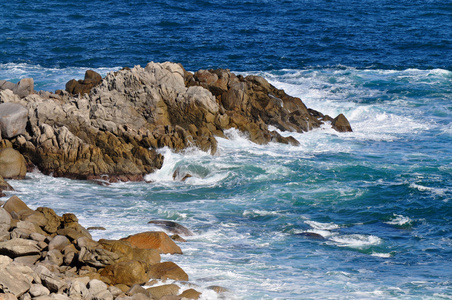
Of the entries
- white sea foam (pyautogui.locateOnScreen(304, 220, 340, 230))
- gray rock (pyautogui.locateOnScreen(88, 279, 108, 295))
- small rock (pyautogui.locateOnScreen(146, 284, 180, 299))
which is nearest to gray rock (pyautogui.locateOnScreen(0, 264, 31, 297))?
gray rock (pyautogui.locateOnScreen(88, 279, 108, 295))

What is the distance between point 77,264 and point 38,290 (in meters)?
2.61

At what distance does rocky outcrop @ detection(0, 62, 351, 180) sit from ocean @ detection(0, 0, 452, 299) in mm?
781

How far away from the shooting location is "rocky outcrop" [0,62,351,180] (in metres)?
25.0

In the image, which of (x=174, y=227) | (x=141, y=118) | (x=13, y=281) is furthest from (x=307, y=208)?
(x=13, y=281)

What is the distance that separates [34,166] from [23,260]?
36.1 ft

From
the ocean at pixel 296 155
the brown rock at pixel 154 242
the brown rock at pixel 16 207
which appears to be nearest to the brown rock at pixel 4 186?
the ocean at pixel 296 155

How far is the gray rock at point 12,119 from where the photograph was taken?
25.0 meters

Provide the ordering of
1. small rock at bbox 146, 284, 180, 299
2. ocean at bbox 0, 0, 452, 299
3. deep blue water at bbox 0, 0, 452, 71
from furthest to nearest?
deep blue water at bbox 0, 0, 452, 71 < ocean at bbox 0, 0, 452, 299 < small rock at bbox 146, 284, 180, 299

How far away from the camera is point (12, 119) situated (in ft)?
82.1

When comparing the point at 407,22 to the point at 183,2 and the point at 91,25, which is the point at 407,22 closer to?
the point at 183,2

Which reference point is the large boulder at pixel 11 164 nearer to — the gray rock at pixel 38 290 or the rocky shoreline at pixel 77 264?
the rocky shoreline at pixel 77 264

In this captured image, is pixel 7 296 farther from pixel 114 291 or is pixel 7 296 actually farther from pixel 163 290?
pixel 163 290

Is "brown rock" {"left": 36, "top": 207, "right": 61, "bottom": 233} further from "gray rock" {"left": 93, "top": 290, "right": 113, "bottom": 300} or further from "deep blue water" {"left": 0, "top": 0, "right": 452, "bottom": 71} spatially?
"deep blue water" {"left": 0, "top": 0, "right": 452, "bottom": 71}

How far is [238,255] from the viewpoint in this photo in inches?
691
